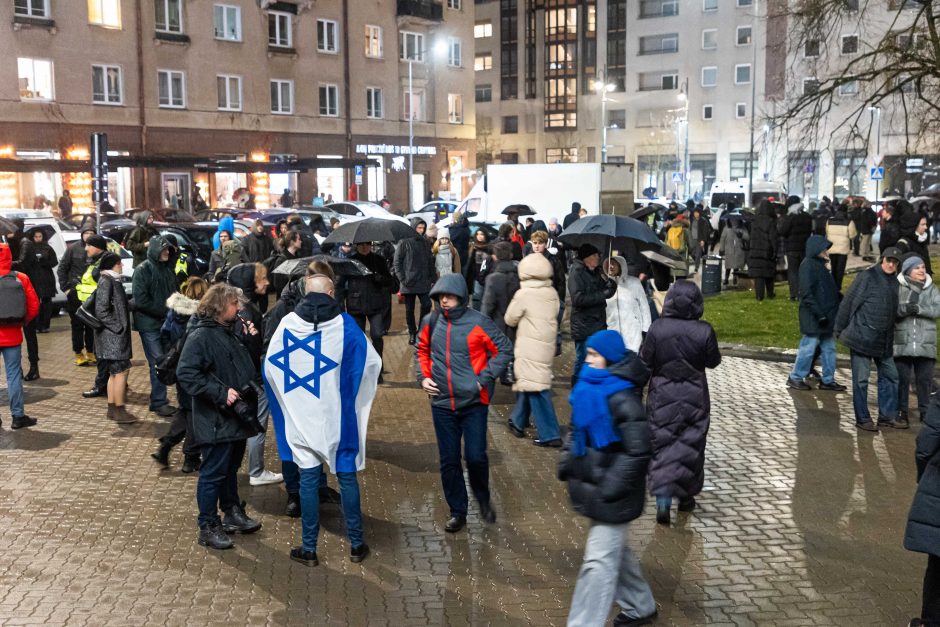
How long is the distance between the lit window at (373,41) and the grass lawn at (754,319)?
34.0 meters

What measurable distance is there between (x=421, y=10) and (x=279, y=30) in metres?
8.82

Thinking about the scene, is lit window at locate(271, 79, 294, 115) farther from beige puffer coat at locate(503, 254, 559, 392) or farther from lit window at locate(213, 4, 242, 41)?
beige puffer coat at locate(503, 254, 559, 392)

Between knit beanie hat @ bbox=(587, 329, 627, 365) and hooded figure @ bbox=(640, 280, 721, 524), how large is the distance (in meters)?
2.21

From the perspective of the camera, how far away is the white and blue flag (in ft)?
22.9

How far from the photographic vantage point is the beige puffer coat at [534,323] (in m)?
9.91

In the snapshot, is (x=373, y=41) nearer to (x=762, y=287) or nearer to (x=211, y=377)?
(x=762, y=287)

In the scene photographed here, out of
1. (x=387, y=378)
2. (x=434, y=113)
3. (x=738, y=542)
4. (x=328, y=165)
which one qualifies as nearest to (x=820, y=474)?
(x=738, y=542)

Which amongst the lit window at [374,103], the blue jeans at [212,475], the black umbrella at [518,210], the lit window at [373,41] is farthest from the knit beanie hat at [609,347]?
the lit window at [373,41]

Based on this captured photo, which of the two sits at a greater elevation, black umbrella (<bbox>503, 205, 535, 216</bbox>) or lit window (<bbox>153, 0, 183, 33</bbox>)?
lit window (<bbox>153, 0, 183, 33</bbox>)

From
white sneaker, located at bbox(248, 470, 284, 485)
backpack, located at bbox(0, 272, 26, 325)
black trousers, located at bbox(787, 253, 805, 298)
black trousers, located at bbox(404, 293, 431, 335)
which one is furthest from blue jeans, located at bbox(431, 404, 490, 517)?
black trousers, located at bbox(787, 253, 805, 298)

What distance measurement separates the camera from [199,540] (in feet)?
24.7

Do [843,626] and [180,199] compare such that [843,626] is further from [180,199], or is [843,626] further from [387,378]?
[180,199]

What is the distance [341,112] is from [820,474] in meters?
45.0

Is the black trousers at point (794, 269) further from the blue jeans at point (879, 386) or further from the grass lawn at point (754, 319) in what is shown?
the blue jeans at point (879, 386)
